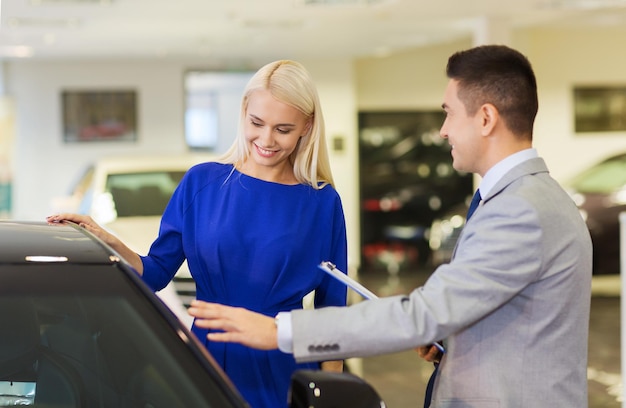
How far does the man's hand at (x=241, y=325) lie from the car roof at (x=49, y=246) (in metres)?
0.33

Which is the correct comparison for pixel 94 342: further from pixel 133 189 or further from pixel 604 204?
pixel 604 204

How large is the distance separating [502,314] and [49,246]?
0.95m

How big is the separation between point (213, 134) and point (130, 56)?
5.73 feet

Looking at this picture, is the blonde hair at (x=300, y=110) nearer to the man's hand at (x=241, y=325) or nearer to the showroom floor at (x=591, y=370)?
the man's hand at (x=241, y=325)

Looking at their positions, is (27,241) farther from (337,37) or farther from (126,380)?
(337,37)

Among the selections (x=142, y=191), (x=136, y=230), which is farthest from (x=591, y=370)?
(x=142, y=191)

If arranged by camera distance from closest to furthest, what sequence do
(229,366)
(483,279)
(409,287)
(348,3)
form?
(483,279) → (229,366) → (348,3) → (409,287)

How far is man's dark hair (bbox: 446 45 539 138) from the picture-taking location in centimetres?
223

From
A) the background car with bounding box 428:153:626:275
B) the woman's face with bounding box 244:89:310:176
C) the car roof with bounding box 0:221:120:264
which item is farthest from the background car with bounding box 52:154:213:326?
the car roof with bounding box 0:221:120:264

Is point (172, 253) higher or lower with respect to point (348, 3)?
lower

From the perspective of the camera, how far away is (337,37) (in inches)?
538

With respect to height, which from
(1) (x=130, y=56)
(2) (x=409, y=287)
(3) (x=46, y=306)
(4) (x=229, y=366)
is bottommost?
(2) (x=409, y=287)

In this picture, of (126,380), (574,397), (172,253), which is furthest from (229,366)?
(574,397)

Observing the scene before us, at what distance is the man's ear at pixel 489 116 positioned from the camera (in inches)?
87.5
